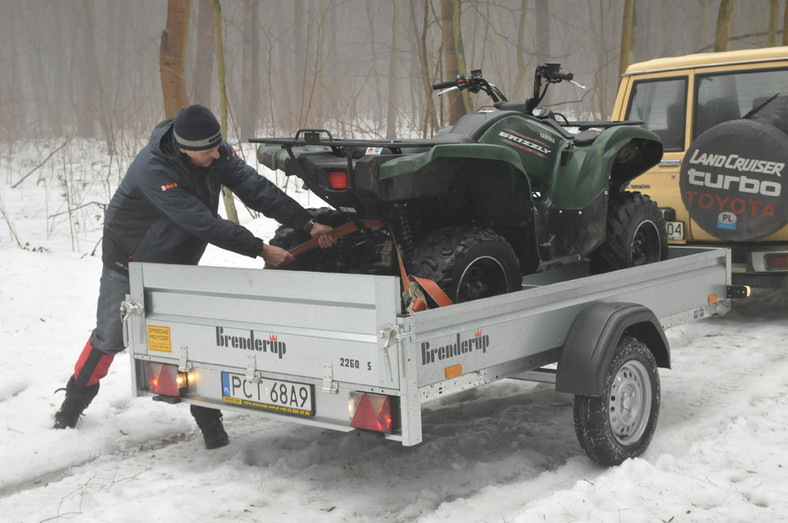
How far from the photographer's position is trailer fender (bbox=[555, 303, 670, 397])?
3877mm

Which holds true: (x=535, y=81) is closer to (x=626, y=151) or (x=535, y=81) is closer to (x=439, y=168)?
(x=626, y=151)

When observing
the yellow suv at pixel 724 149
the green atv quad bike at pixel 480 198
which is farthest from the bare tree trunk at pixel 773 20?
Result: the green atv quad bike at pixel 480 198

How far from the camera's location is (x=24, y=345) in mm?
6613

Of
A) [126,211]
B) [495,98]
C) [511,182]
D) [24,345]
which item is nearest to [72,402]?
[126,211]

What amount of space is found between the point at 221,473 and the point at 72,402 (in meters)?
1.22

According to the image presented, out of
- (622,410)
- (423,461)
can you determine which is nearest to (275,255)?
(423,461)

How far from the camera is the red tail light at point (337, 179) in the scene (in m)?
4.18

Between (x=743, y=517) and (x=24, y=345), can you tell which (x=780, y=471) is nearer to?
(x=743, y=517)

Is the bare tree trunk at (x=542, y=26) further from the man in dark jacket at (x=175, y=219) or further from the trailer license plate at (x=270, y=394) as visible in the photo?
the trailer license plate at (x=270, y=394)

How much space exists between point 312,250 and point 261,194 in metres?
0.48

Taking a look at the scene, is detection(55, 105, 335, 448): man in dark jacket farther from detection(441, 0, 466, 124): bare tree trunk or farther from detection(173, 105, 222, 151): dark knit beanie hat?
detection(441, 0, 466, 124): bare tree trunk

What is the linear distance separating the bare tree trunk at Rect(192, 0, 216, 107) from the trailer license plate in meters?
10.7

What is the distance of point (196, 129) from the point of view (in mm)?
4246

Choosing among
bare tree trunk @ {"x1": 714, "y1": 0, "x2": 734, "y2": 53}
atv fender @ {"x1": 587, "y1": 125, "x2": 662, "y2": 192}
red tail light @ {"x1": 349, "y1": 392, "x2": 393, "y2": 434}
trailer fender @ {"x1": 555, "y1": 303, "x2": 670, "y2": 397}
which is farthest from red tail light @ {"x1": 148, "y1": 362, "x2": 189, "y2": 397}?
bare tree trunk @ {"x1": 714, "y1": 0, "x2": 734, "y2": 53}
